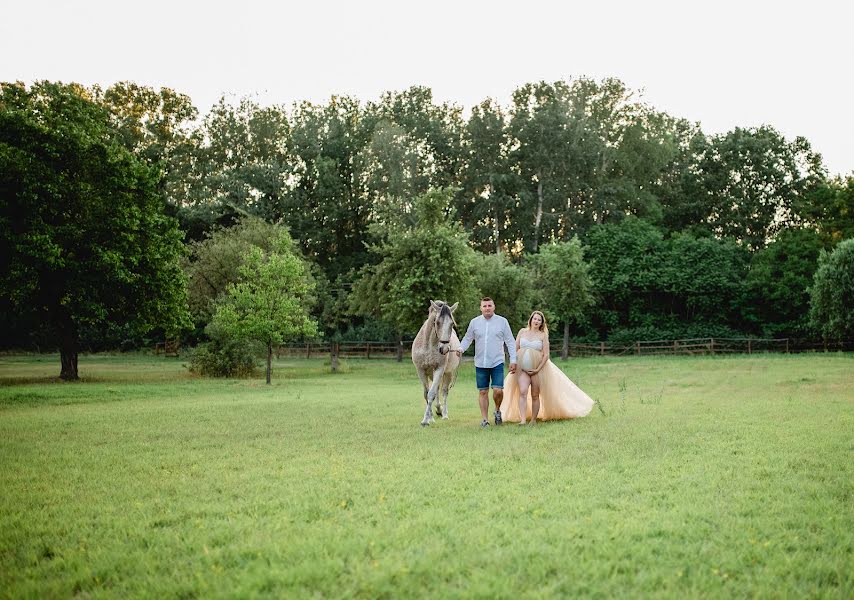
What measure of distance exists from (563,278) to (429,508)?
39.1 meters

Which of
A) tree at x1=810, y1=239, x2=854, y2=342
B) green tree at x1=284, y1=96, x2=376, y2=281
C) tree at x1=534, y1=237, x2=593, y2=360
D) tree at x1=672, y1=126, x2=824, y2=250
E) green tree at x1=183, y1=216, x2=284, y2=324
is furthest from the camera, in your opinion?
tree at x1=672, y1=126, x2=824, y2=250

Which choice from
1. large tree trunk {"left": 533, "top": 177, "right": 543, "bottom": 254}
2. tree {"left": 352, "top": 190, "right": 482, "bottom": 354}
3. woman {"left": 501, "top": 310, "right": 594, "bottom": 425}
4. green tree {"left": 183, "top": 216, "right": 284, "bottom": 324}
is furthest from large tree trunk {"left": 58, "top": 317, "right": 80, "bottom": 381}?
large tree trunk {"left": 533, "top": 177, "right": 543, "bottom": 254}

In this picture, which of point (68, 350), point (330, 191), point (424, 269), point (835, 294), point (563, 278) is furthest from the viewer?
point (330, 191)

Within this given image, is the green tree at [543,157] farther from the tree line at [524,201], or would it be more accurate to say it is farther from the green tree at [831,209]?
the green tree at [831,209]

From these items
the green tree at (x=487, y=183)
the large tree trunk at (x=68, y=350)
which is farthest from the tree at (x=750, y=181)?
the large tree trunk at (x=68, y=350)

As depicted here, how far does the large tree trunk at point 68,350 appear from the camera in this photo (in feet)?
88.4

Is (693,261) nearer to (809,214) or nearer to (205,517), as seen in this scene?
Result: (809,214)

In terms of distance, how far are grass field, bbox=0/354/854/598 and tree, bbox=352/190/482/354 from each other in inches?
694

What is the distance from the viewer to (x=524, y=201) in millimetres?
52750

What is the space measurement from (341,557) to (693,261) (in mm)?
51195

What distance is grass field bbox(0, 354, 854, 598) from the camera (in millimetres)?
4531

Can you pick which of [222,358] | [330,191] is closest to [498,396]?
[222,358]

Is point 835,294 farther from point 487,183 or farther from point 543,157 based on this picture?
point 487,183

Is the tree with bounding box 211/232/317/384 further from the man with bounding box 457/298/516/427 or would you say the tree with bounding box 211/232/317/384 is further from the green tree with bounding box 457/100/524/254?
the green tree with bounding box 457/100/524/254
